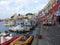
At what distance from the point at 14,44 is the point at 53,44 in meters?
7.53

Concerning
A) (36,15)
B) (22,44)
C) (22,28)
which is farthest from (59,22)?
(36,15)

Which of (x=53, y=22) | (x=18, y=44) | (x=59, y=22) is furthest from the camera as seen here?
(x=53, y=22)

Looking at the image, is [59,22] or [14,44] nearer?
[14,44]

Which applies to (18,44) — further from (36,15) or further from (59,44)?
(36,15)

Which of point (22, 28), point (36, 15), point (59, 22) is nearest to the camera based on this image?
point (22, 28)

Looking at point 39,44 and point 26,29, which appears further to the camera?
point 26,29

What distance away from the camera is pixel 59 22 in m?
89.7

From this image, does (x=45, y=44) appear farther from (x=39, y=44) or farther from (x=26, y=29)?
(x=26, y=29)

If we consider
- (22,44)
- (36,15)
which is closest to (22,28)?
(22,44)

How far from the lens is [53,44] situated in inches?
1167

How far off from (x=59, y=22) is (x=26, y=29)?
578 inches

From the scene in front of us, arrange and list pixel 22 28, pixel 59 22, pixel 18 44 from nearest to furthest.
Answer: pixel 18 44 → pixel 22 28 → pixel 59 22

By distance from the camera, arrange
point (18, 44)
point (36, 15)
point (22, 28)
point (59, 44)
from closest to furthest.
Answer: point (18, 44), point (59, 44), point (22, 28), point (36, 15)

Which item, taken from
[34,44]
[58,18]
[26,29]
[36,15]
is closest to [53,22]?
[58,18]
